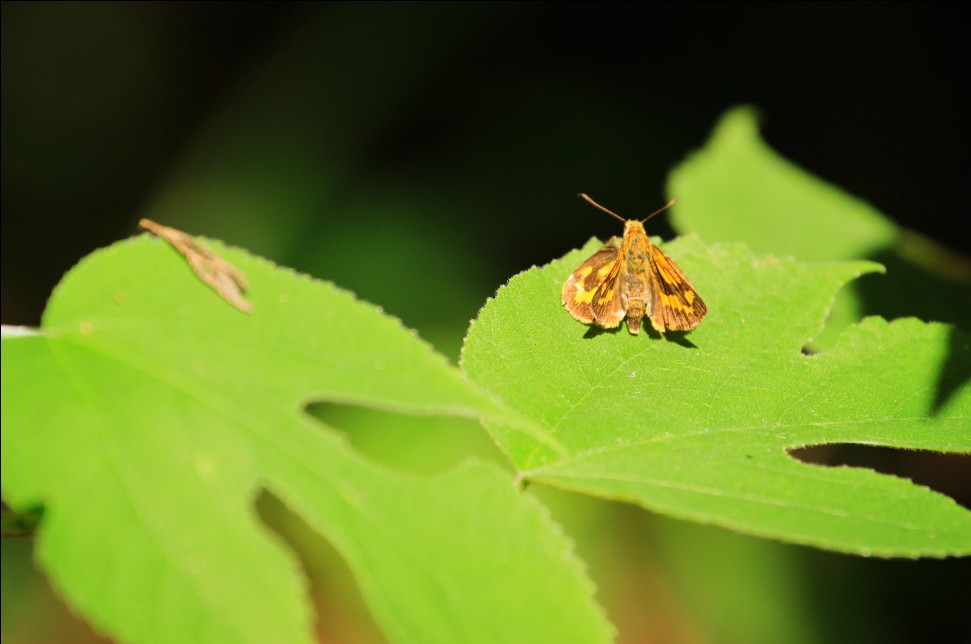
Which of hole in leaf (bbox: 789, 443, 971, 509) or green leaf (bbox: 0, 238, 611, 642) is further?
hole in leaf (bbox: 789, 443, 971, 509)

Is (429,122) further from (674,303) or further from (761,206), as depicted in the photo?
(674,303)

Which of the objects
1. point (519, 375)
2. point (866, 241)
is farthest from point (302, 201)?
point (519, 375)

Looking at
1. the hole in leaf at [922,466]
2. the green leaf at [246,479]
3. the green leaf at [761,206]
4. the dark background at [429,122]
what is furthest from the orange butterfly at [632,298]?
the dark background at [429,122]

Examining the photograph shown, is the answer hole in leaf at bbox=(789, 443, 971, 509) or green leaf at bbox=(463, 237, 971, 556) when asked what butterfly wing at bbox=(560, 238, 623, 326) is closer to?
green leaf at bbox=(463, 237, 971, 556)

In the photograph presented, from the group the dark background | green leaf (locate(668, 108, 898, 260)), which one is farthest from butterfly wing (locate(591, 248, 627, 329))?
the dark background

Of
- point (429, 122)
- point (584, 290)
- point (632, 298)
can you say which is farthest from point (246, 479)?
point (429, 122)

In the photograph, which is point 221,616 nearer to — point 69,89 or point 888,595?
point 888,595

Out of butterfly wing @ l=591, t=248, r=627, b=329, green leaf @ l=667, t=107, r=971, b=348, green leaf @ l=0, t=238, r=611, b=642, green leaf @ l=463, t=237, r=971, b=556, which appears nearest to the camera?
green leaf @ l=0, t=238, r=611, b=642
